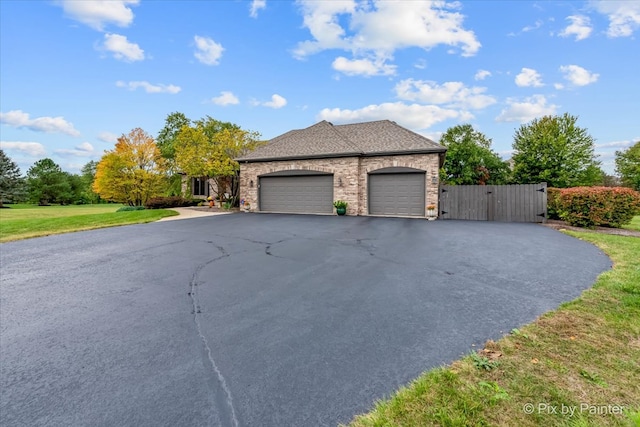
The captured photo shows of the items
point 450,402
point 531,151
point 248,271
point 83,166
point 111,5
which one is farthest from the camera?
point 83,166

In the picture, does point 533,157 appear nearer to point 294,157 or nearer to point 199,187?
point 294,157

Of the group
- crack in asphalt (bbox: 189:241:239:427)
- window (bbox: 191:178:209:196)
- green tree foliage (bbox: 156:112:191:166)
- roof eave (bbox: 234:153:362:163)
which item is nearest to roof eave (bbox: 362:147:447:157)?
roof eave (bbox: 234:153:362:163)

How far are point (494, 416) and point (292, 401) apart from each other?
52.0 inches

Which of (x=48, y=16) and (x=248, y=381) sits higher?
(x=48, y=16)

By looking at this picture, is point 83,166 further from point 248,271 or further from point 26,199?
point 248,271

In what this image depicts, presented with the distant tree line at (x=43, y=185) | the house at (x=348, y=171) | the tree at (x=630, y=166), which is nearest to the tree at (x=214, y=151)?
the house at (x=348, y=171)

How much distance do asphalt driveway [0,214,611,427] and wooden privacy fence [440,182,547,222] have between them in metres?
6.12

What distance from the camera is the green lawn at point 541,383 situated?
68.2 inches

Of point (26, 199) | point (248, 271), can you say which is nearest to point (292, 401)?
point (248, 271)

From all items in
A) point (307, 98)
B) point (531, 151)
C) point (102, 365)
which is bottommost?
point (102, 365)

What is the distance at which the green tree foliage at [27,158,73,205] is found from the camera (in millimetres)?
33781

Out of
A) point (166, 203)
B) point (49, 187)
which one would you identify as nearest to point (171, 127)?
point (166, 203)

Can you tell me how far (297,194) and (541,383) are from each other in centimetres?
1442

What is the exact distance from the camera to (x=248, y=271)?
5.20 metres
